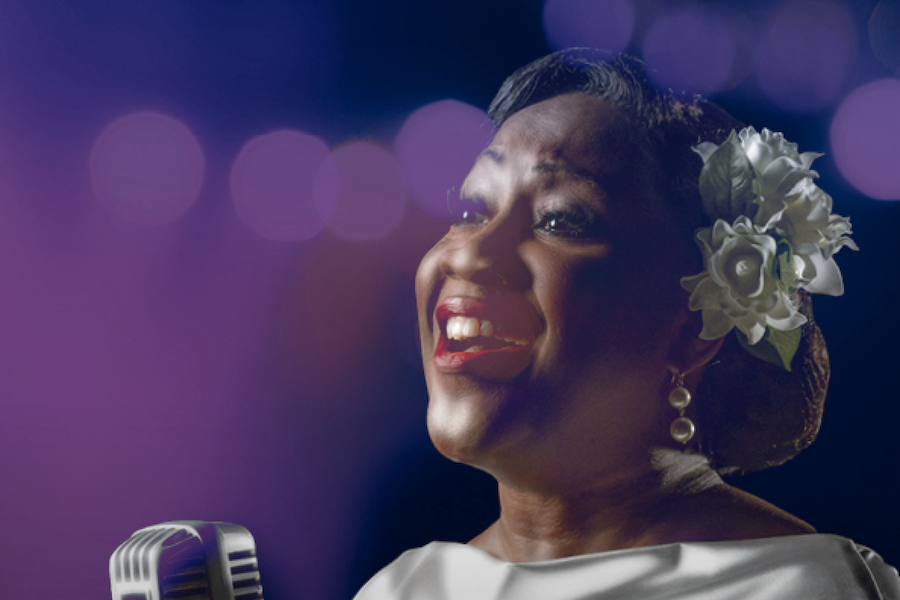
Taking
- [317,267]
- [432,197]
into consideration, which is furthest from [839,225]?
[317,267]

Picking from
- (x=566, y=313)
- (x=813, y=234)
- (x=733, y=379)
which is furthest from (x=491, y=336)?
(x=813, y=234)

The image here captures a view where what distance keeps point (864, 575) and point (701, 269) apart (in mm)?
500

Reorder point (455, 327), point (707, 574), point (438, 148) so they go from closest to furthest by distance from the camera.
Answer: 1. point (707, 574)
2. point (455, 327)
3. point (438, 148)

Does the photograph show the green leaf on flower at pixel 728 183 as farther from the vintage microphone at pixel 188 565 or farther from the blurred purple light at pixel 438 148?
the vintage microphone at pixel 188 565

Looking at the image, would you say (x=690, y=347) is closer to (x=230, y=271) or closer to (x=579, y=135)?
(x=579, y=135)

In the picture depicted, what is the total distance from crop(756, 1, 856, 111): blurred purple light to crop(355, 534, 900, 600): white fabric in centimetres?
75

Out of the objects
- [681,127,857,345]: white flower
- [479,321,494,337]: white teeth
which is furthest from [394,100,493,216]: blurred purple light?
[681,127,857,345]: white flower

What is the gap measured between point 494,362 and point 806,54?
78cm

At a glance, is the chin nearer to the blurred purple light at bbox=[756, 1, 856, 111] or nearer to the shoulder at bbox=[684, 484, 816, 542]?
the shoulder at bbox=[684, 484, 816, 542]

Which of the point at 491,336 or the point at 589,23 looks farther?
the point at 589,23

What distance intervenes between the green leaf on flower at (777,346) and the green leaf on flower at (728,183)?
0.63ft

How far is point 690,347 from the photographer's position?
128 cm

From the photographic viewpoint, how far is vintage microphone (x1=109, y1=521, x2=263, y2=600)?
4.19 feet

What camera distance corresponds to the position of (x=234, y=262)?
72.2 inches
